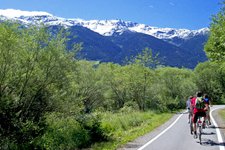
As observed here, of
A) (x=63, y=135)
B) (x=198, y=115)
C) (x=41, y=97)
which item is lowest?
(x=63, y=135)

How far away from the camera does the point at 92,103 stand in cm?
5378

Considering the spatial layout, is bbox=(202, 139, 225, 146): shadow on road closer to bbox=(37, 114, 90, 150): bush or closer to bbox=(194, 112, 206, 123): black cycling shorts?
bbox=(194, 112, 206, 123): black cycling shorts

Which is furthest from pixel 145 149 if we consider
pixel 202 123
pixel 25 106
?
pixel 25 106

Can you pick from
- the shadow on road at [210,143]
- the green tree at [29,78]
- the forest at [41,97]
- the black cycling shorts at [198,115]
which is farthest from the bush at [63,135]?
the shadow on road at [210,143]

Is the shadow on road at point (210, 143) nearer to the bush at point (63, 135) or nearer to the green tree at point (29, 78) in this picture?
the bush at point (63, 135)

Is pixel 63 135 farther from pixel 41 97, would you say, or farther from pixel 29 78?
pixel 29 78

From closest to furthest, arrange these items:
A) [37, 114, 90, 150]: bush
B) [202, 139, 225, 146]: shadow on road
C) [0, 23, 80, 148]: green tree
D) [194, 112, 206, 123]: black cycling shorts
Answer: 1. [37, 114, 90, 150]: bush
2. [202, 139, 225, 146]: shadow on road
3. [0, 23, 80, 148]: green tree
4. [194, 112, 206, 123]: black cycling shorts

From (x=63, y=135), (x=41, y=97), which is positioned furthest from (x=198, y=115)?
(x=41, y=97)

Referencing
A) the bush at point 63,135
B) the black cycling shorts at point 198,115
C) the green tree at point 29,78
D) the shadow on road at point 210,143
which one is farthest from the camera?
the black cycling shorts at point 198,115

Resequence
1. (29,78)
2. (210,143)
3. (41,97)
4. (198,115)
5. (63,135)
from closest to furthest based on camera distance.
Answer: (210,143) → (198,115) → (63,135) → (29,78) → (41,97)

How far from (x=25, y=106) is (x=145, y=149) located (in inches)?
229

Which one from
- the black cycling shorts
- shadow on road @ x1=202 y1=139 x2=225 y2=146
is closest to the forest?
the black cycling shorts

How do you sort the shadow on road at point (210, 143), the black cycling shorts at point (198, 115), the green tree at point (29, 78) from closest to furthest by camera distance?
the shadow on road at point (210, 143) → the green tree at point (29, 78) → the black cycling shorts at point (198, 115)

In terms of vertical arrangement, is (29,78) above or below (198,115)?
above
